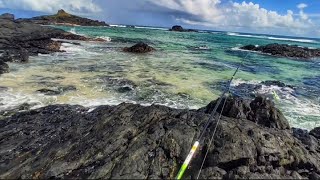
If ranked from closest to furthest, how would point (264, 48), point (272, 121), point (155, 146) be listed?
point (155, 146), point (272, 121), point (264, 48)

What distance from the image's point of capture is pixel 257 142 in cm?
805

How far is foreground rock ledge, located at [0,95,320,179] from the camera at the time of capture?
7.04 metres

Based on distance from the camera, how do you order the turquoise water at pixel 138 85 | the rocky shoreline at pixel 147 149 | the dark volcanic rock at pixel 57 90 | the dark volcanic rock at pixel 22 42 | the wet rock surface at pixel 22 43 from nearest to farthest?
the rocky shoreline at pixel 147 149 < the turquoise water at pixel 138 85 < the dark volcanic rock at pixel 57 90 < the wet rock surface at pixel 22 43 < the dark volcanic rock at pixel 22 42

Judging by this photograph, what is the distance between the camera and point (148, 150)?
24.9 ft

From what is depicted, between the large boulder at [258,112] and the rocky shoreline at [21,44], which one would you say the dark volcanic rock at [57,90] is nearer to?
the rocky shoreline at [21,44]

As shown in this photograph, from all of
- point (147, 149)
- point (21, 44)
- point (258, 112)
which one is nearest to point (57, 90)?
point (258, 112)

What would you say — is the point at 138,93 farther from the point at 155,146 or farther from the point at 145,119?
the point at 155,146

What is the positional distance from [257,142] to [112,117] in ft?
13.5

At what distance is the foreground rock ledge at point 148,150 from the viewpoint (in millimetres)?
7043

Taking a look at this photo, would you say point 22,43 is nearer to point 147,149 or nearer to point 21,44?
point 21,44

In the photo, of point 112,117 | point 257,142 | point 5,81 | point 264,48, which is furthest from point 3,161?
point 264,48

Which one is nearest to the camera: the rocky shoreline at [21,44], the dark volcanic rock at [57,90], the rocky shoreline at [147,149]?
the rocky shoreline at [147,149]

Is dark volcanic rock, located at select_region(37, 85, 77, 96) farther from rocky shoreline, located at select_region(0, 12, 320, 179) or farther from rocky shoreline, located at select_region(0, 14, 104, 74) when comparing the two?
rocky shoreline, located at select_region(0, 14, 104, 74)

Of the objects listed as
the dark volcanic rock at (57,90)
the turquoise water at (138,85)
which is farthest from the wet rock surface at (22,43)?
the dark volcanic rock at (57,90)
